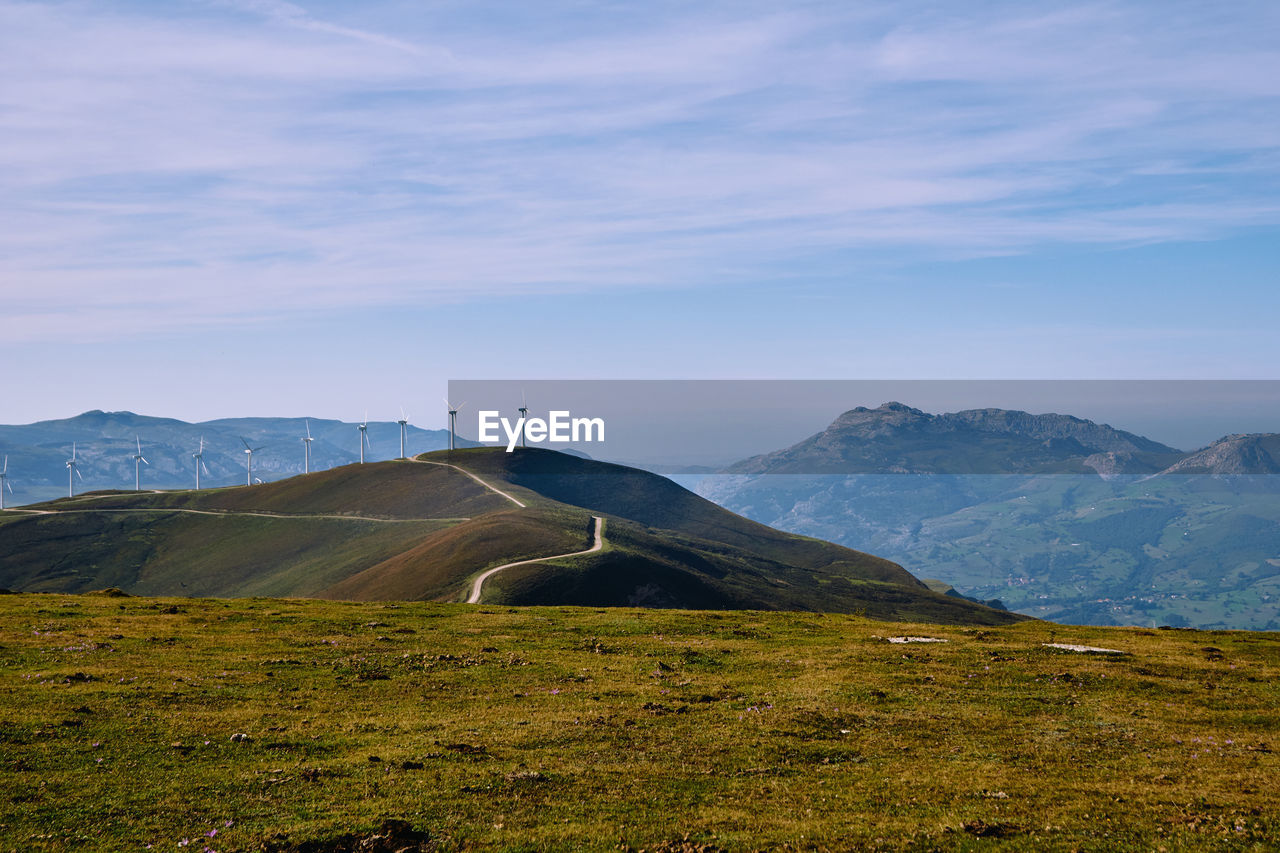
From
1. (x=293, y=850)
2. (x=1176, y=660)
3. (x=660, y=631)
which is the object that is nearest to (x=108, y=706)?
(x=293, y=850)

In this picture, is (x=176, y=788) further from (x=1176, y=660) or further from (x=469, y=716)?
(x=1176, y=660)

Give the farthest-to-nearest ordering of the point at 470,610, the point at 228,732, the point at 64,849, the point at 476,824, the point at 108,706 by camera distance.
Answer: the point at 470,610 < the point at 108,706 < the point at 228,732 < the point at 476,824 < the point at 64,849

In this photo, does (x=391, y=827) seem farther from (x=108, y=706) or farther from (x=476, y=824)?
(x=108, y=706)

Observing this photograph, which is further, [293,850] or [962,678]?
[962,678]

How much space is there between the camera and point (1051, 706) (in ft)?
134

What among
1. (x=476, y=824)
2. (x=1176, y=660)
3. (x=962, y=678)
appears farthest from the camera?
(x=1176, y=660)

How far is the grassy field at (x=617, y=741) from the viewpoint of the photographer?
25.0 metres

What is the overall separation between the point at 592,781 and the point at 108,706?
21.2 meters

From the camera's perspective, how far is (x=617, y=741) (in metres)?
33.9

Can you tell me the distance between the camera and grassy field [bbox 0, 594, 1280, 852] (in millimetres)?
25016

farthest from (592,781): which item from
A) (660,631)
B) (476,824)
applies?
(660,631)

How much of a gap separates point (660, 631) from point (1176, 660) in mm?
30966

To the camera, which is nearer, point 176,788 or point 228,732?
point 176,788

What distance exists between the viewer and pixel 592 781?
95.7 feet
